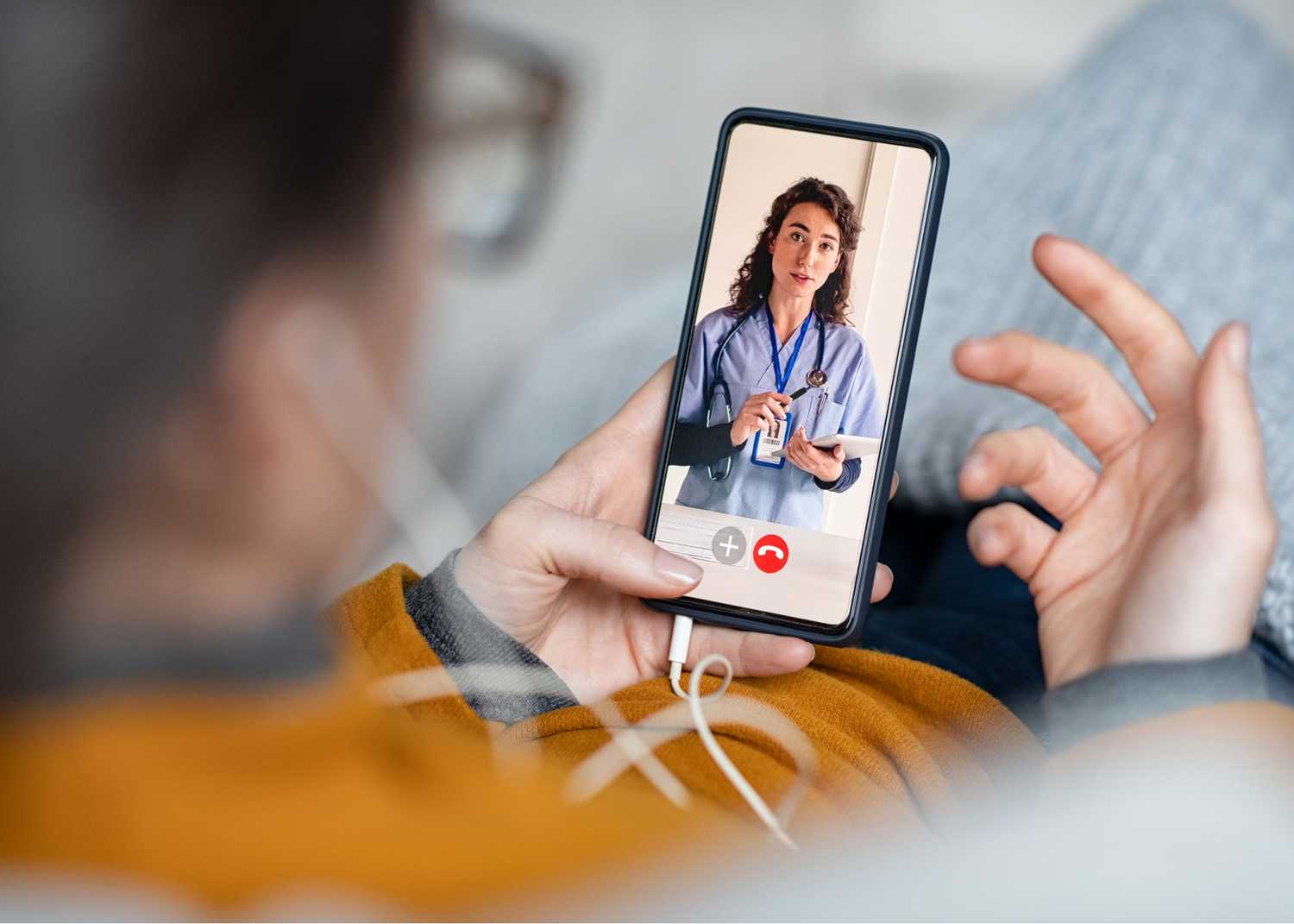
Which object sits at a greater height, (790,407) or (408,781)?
(790,407)

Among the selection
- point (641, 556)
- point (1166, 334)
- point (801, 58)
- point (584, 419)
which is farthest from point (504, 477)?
point (801, 58)

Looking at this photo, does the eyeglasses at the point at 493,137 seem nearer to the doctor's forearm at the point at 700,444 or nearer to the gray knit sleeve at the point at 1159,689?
the doctor's forearm at the point at 700,444

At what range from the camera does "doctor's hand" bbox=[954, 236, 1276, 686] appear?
0.36m

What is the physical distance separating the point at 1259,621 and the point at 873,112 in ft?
2.75

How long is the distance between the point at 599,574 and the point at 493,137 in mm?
255

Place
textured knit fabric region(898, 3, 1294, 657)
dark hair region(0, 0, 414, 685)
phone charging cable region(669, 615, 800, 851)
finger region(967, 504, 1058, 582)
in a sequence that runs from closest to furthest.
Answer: dark hair region(0, 0, 414, 685) → phone charging cable region(669, 615, 800, 851) → finger region(967, 504, 1058, 582) → textured knit fabric region(898, 3, 1294, 657)

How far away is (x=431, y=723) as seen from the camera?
1.25 feet

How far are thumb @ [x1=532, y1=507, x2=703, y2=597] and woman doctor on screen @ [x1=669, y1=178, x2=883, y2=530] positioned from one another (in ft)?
0.13

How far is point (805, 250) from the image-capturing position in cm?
42

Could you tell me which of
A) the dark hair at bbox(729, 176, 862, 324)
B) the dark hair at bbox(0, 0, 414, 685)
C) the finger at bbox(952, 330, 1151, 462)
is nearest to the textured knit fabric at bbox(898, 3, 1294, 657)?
the finger at bbox(952, 330, 1151, 462)

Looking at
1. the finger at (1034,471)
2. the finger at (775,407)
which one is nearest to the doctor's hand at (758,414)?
the finger at (775,407)

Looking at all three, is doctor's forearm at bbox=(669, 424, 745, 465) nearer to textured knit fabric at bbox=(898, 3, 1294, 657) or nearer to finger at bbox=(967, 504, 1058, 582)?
finger at bbox=(967, 504, 1058, 582)

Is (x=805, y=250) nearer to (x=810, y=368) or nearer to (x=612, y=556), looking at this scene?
(x=810, y=368)

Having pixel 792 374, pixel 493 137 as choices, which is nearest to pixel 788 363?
pixel 792 374
